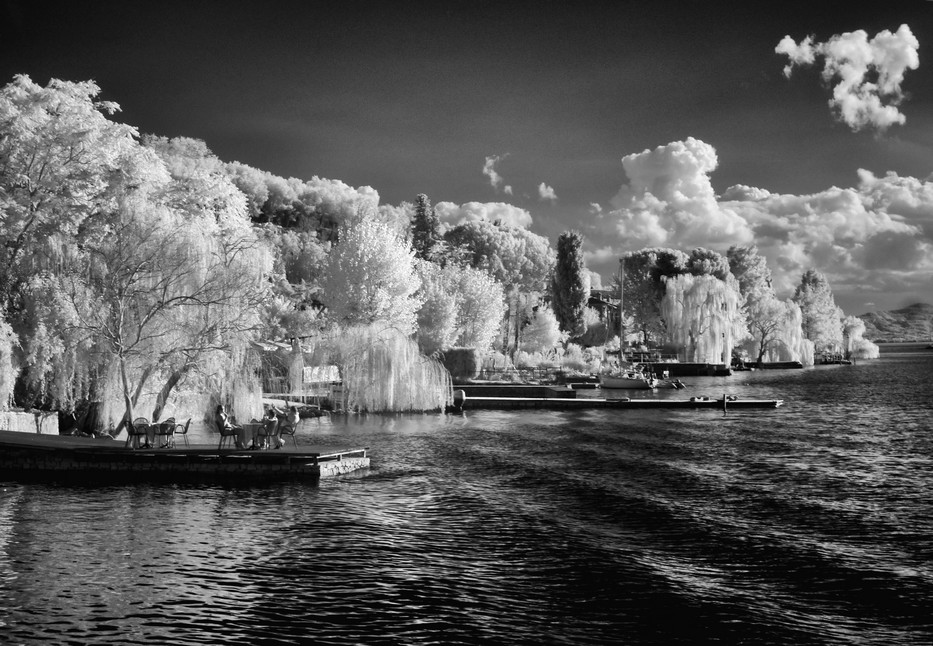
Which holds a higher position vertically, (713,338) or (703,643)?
(713,338)

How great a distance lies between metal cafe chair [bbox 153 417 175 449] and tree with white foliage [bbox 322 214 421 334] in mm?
34821

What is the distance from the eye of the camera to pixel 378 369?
50.0 metres

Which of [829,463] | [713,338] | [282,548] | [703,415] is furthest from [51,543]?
[713,338]

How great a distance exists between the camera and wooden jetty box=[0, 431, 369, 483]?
90.5ft

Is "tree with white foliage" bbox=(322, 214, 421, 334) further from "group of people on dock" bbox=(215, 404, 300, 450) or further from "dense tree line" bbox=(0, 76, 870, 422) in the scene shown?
→ "group of people on dock" bbox=(215, 404, 300, 450)

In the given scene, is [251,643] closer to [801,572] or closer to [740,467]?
[801,572]

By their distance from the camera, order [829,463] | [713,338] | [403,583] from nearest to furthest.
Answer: [403,583] → [829,463] → [713,338]

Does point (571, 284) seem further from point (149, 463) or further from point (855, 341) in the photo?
point (855, 341)

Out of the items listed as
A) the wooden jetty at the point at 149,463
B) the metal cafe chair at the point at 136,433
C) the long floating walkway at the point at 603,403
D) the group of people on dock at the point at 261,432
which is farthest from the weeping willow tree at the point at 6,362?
the long floating walkway at the point at 603,403

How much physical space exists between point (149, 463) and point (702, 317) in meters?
93.4

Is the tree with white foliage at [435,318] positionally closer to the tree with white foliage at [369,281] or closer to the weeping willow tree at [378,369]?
the tree with white foliage at [369,281]

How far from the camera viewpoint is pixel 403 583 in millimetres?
16797

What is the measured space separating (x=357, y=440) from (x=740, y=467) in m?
17.1

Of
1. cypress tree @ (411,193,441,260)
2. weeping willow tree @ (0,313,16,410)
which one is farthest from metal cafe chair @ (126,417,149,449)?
cypress tree @ (411,193,441,260)
